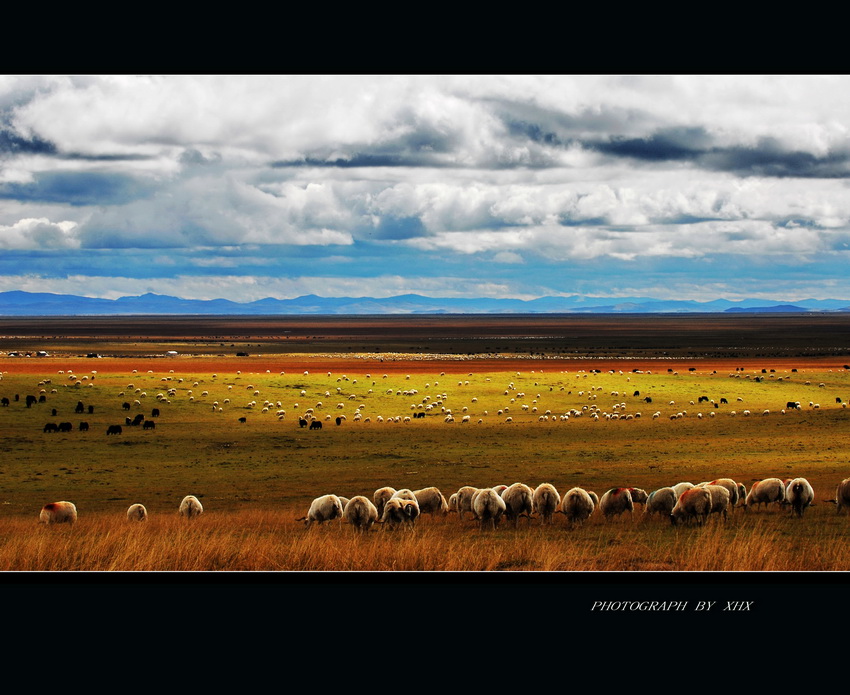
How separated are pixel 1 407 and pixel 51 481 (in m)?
23.5

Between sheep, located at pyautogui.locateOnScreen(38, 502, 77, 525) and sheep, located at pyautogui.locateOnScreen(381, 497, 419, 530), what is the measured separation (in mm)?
8114

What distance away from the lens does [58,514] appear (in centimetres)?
2144

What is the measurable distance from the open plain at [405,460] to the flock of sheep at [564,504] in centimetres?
39

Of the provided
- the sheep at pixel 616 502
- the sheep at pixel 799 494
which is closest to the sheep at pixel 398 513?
the sheep at pixel 616 502

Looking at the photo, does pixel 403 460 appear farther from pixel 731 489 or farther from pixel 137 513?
pixel 731 489

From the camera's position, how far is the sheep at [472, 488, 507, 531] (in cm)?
1861

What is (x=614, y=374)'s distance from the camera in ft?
274

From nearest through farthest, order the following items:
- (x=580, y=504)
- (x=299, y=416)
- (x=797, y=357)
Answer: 1. (x=580, y=504)
2. (x=299, y=416)
3. (x=797, y=357)

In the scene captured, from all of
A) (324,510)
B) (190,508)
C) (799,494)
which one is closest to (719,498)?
(799,494)

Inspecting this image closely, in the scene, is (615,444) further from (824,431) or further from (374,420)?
(374,420)

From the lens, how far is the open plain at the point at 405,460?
34.6 feet

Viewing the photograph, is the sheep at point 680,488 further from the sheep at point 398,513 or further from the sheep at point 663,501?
the sheep at point 398,513

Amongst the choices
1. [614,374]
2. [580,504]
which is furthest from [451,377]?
[580,504]
